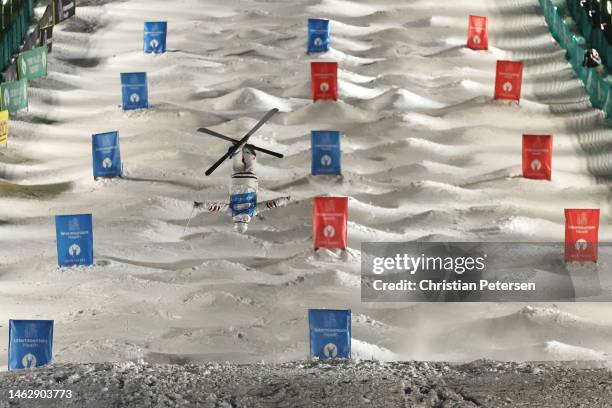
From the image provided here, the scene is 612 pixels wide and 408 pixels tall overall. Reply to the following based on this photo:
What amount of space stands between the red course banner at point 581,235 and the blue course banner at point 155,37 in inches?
408

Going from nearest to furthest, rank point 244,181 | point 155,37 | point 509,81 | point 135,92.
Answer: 1. point 244,181
2. point 509,81
3. point 135,92
4. point 155,37

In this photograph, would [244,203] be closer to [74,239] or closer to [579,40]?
[74,239]

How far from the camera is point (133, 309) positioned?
10961 millimetres

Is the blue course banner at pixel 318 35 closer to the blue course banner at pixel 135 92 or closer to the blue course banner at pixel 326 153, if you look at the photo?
the blue course banner at pixel 135 92

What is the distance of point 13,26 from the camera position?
830 inches

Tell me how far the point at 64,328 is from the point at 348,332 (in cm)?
257

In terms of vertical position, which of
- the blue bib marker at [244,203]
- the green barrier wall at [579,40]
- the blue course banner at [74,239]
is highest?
the green barrier wall at [579,40]

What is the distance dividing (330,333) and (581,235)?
Answer: 357 centimetres

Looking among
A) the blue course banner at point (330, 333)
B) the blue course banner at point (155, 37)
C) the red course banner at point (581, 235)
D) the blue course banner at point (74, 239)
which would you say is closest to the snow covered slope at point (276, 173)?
the blue course banner at point (74, 239)

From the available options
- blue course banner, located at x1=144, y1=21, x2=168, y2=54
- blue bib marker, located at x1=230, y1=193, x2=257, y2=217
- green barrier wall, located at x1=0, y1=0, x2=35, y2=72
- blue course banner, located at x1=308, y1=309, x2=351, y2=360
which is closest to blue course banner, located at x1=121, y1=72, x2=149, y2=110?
green barrier wall, located at x1=0, y1=0, x2=35, y2=72

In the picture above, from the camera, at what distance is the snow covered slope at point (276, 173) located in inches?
415

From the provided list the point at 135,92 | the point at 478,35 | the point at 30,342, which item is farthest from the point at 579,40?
the point at 30,342

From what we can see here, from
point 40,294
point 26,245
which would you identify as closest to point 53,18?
point 26,245

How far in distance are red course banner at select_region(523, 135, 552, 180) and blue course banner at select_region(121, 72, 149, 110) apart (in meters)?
5.41
